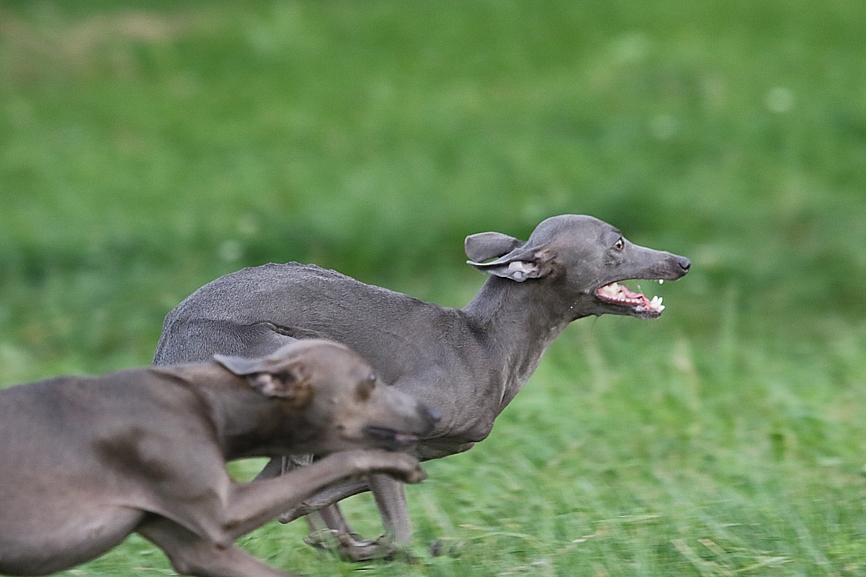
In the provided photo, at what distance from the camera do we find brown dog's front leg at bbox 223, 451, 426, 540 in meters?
4.38

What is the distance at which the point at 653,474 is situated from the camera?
6.69 metres

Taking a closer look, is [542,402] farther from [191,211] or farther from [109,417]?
[191,211]

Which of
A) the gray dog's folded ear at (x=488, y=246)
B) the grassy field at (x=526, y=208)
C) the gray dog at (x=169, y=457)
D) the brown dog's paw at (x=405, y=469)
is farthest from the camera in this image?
the gray dog's folded ear at (x=488, y=246)

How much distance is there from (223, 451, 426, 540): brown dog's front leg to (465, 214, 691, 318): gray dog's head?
1.35 metres

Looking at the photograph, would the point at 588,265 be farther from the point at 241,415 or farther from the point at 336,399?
the point at 241,415

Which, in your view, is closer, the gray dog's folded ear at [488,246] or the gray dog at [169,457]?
the gray dog at [169,457]

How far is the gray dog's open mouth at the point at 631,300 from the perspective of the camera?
5.88 m

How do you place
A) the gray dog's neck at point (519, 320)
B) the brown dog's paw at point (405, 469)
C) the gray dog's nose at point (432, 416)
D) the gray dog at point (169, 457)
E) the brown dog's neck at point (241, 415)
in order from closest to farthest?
the gray dog at point (169, 457), the brown dog's neck at point (241, 415), the brown dog's paw at point (405, 469), the gray dog's nose at point (432, 416), the gray dog's neck at point (519, 320)

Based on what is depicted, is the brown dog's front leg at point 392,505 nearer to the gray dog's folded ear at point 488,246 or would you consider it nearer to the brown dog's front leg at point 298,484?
the brown dog's front leg at point 298,484

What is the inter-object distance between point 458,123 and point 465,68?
228 centimetres

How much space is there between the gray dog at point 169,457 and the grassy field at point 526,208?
84 cm

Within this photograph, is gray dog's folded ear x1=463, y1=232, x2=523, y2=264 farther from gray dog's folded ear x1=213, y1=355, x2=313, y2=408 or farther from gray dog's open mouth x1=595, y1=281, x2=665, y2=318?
gray dog's folded ear x1=213, y1=355, x2=313, y2=408

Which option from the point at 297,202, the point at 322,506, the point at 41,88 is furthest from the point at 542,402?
the point at 41,88

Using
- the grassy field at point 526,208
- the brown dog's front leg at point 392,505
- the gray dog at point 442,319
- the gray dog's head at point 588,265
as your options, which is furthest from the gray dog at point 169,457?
the gray dog's head at point 588,265
